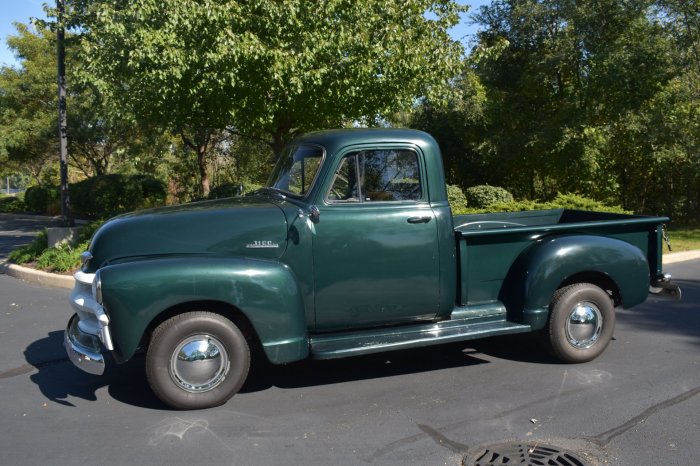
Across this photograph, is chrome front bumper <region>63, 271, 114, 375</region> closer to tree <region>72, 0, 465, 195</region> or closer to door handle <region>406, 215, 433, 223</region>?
door handle <region>406, 215, 433, 223</region>

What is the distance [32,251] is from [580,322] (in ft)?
33.1

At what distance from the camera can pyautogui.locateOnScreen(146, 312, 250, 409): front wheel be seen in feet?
14.5

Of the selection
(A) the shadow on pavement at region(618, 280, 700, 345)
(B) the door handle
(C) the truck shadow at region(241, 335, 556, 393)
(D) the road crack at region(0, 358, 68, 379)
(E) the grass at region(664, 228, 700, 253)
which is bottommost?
(C) the truck shadow at region(241, 335, 556, 393)

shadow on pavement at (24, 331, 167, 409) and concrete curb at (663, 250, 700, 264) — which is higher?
concrete curb at (663, 250, 700, 264)

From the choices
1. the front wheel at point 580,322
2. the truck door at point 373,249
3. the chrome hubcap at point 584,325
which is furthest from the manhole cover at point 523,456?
the chrome hubcap at point 584,325

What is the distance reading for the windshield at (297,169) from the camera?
5.12 m

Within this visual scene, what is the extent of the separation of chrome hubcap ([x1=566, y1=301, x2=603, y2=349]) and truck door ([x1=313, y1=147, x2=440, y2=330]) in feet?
4.34

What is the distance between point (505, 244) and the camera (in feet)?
17.7

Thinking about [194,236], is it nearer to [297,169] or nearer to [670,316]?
[297,169]

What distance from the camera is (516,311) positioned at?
5.37 metres

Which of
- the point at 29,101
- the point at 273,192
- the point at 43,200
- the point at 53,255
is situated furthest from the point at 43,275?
the point at 43,200

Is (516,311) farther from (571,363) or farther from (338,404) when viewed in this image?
(338,404)

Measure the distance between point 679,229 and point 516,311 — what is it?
46.3 feet

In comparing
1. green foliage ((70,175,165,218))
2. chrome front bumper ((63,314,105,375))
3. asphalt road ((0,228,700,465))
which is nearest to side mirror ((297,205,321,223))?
asphalt road ((0,228,700,465))
